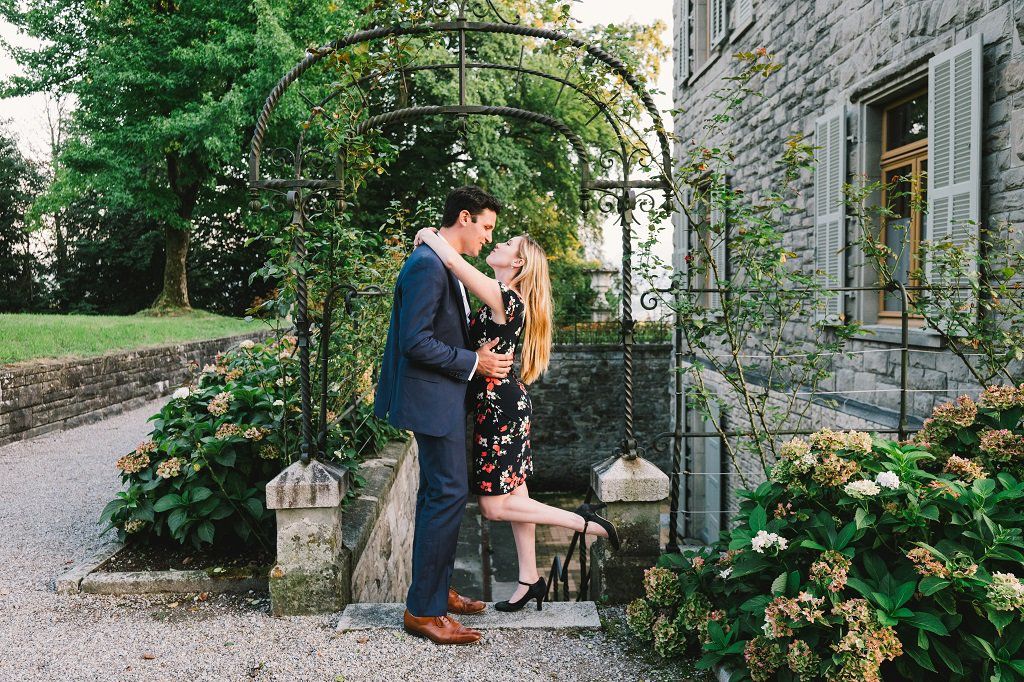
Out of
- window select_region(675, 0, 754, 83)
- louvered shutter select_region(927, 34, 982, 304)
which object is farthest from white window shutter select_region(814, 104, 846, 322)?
window select_region(675, 0, 754, 83)

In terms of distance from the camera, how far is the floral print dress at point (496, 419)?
3.37m

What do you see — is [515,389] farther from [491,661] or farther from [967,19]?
[967,19]

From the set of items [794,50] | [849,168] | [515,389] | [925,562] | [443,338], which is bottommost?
[925,562]

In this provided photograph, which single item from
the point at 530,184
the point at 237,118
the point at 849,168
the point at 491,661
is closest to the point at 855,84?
the point at 849,168

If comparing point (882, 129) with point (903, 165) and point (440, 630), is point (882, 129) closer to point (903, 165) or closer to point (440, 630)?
point (903, 165)

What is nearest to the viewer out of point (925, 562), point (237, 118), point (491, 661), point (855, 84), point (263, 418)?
point (925, 562)

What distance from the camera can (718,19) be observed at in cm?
970

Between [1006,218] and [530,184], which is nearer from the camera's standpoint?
[1006,218]

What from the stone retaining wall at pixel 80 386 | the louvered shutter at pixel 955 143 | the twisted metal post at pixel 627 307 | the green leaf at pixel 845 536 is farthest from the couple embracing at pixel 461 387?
the stone retaining wall at pixel 80 386

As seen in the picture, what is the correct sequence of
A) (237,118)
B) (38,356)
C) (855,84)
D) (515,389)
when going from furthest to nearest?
1. (237,118)
2. (38,356)
3. (855,84)
4. (515,389)

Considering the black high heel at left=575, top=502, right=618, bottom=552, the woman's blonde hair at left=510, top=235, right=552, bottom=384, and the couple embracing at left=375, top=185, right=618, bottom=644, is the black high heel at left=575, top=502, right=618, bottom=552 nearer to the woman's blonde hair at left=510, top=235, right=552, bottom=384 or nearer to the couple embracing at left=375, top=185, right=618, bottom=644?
the couple embracing at left=375, top=185, right=618, bottom=644

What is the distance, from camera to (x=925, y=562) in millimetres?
2270

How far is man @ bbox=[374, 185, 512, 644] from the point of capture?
309cm

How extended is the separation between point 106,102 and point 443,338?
17.4 metres
